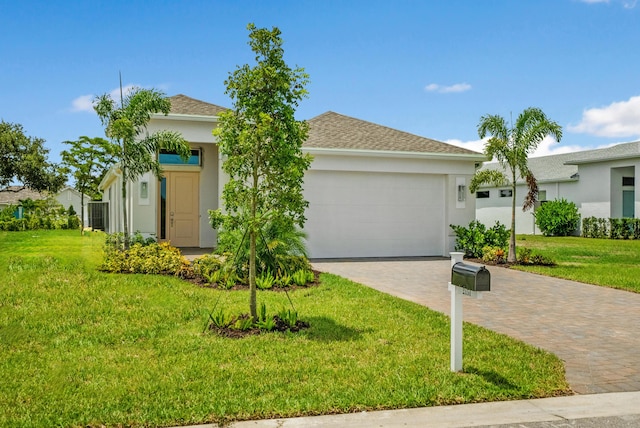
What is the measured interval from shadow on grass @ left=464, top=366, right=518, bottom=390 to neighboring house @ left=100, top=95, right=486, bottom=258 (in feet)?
36.1

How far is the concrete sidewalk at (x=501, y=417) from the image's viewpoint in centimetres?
429

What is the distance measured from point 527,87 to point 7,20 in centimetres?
1774

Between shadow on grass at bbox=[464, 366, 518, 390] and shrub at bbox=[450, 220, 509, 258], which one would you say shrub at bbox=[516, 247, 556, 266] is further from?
shadow on grass at bbox=[464, 366, 518, 390]

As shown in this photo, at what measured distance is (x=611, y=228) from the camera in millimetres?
27547

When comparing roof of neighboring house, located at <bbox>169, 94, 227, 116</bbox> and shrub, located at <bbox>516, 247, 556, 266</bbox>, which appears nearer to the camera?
shrub, located at <bbox>516, 247, 556, 266</bbox>

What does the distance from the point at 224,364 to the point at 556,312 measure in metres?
5.59

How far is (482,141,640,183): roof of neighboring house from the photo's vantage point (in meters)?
28.1

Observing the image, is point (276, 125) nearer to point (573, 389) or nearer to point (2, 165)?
point (573, 389)

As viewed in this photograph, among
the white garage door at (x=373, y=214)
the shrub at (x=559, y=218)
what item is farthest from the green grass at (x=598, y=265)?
the shrub at (x=559, y=218)

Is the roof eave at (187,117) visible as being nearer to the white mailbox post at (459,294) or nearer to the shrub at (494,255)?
the shrub at (494,255)

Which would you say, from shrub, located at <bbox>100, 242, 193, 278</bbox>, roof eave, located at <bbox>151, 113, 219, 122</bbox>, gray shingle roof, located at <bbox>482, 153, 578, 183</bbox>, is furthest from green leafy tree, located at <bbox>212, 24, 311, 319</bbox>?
gray shingle roof, located at <bbox>482, 153, 578, 183</bbox>

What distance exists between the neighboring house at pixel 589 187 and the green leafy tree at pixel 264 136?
82.2 ft

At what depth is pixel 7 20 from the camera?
18.9 m

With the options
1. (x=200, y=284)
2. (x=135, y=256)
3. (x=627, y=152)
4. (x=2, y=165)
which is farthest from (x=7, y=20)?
(x=2, y=165)
